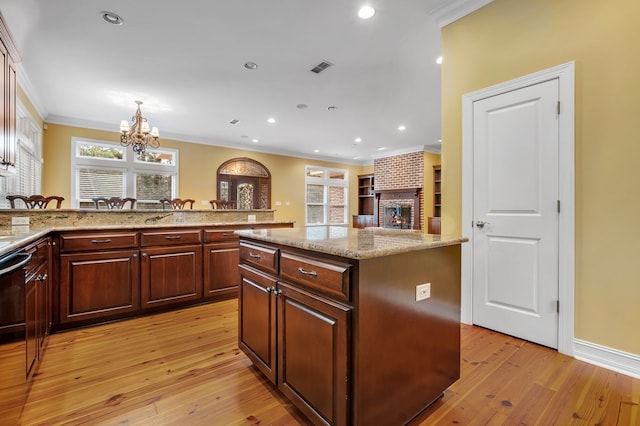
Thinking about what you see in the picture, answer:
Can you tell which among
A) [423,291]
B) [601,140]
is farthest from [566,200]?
[423,291]

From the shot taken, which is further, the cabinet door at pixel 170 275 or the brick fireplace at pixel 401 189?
the brick fireplace at pixel 401 189

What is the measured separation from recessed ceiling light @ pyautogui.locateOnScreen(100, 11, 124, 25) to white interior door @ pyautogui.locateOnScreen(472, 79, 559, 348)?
322 cm

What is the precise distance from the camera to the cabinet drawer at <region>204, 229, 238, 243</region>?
329 centimetres

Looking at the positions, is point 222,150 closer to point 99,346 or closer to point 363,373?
point 99,346

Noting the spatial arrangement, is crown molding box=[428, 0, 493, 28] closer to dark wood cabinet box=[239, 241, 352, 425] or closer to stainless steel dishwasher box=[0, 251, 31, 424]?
dark wood cabinet box=[239, 241, 352, 425]

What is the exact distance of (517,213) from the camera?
2.30 m

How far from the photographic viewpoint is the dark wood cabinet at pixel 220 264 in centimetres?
330

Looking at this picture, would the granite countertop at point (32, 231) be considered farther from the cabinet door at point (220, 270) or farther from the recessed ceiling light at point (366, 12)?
the recessed ceiling light at point (366, 12)

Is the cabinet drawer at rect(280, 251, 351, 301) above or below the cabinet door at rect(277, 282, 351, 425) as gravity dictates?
above

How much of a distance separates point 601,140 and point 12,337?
3.45 meters

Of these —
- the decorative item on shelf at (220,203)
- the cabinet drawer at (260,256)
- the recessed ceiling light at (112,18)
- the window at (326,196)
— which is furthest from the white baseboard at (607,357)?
the window at (326,196)

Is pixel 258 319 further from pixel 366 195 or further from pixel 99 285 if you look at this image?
pixel 366 195

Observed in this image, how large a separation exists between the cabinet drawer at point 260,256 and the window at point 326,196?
286 inches

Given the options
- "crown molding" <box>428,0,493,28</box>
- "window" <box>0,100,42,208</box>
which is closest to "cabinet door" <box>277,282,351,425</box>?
"crown molding" <box>428,0,493,28</box>
